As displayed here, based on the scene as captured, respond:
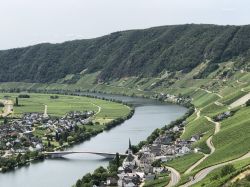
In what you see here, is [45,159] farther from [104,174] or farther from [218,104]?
[218,104]

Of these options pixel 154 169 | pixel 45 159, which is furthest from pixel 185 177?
pixel 45 159

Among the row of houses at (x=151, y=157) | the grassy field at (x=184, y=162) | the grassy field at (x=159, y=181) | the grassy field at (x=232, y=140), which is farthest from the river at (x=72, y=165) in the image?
the grassy field at (x=232, y=140)

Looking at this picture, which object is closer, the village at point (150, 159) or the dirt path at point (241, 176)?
the dirt path at point (241, 176)

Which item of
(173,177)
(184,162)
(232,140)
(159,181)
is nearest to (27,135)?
(184,162)

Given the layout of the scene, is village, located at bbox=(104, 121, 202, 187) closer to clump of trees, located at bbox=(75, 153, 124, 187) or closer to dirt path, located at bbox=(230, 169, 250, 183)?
clump of trees, located at bbox=(75, 153, 124, 187)

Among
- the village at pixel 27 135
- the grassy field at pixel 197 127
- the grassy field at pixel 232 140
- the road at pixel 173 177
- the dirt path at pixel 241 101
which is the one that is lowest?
the village at pixel 27 135

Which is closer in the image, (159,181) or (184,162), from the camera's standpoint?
(159,181)

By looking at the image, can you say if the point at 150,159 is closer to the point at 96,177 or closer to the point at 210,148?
the point at 210,148

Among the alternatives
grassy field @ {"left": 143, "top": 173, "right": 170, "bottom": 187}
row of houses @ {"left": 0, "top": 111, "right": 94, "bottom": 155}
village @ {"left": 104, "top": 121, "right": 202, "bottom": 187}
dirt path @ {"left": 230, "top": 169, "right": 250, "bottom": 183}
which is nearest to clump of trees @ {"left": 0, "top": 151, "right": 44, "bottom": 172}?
row of houses @ {"left": 0, "top": 111, "right": 94, "bottom": 155}

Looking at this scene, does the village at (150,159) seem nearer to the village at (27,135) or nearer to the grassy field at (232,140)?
the grassy field at (232,140)

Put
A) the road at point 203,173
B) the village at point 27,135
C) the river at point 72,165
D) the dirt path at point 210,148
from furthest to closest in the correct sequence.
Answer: the village at point 27,135 < the river at point 72,165 < the dirt path at point 210,148 < the road at point 203,173

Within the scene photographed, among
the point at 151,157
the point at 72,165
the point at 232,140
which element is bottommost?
the point at 72,165
